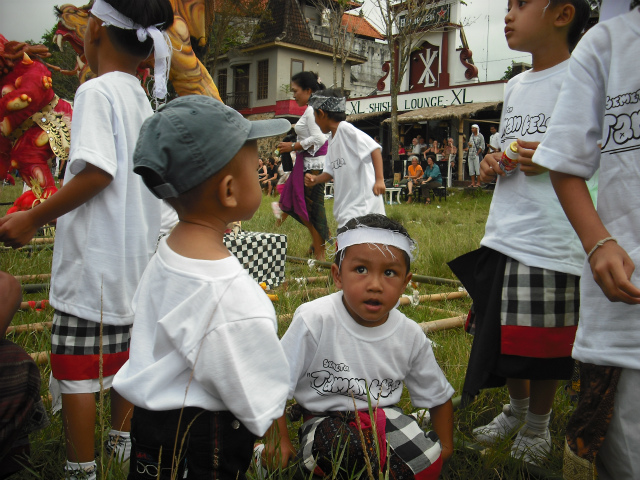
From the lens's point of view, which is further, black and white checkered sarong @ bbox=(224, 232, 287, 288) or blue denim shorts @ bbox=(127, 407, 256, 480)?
black and white checkered sarong @ bbox=(224, 232, 287, 288)

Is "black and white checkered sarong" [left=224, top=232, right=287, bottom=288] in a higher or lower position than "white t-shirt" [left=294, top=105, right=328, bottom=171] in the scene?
lower

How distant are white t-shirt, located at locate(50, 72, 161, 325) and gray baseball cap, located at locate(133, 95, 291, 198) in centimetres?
58

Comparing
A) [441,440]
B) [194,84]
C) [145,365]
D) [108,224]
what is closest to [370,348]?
[441,440]

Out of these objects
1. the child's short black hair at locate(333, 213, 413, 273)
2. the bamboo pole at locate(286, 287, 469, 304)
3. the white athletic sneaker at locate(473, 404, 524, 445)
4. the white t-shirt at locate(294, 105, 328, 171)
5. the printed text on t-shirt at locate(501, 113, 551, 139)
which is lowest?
the white athletic sneaker at locate(473, 404, 524, 445)

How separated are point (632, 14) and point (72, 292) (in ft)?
5.83

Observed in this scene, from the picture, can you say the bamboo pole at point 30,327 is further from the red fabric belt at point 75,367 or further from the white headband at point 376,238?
the white headband at point 376,238

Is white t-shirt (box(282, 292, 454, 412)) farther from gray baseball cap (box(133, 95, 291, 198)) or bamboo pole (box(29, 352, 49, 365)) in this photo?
bamboo pole (box(29, 352, 49, 365))

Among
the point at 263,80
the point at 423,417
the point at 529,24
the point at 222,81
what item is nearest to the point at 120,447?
the point at 423,417

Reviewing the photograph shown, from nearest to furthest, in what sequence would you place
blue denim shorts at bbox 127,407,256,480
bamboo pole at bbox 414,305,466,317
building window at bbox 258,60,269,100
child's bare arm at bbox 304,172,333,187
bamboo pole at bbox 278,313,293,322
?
blue denim shorts at bbox 127,407,256,480 → bamboo pole at bbox 278,313,293,322 → bamboo pole at bbox 414,305,466,317 → child's bare arm at bbox 304,172,333,187 → building window at bbox 258,60,269,100

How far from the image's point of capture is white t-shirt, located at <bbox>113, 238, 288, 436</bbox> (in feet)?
3.93

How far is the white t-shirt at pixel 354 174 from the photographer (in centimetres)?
462

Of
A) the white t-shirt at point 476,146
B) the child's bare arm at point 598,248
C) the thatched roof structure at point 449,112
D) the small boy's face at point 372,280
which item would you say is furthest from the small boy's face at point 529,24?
the thatched roof structure at point 449,112

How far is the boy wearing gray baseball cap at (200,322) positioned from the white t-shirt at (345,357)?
0.47 metres

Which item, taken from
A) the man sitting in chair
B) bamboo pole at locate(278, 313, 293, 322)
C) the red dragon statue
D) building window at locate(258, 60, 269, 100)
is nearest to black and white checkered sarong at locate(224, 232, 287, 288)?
bamboo pole at locate(278, 313, 293, 322)
